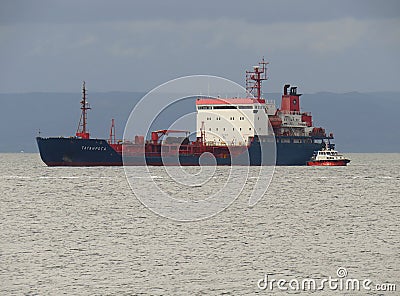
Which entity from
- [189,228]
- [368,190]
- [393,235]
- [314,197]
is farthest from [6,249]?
[368,190]

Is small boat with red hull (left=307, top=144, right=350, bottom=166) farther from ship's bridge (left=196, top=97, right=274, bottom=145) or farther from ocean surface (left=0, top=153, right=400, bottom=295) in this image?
ocean surface (left=0, top=153, right=400, bottom=295)

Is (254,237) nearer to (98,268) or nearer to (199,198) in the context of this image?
(98,268)

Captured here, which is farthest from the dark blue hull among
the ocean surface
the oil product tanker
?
the ocean surface

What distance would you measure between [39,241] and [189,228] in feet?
20.1

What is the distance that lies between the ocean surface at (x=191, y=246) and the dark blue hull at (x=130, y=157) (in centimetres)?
2906

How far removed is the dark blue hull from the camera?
244 feet

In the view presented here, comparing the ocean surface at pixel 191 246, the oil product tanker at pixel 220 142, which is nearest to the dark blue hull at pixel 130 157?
the oil product tanker at pixel 220 142

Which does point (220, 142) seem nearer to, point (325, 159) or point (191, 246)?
point (325, 159)

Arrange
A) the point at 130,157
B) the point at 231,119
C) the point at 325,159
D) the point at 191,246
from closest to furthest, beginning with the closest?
the point at 191,246
the point at 130,157
the point at 231,119
the point at 325,159

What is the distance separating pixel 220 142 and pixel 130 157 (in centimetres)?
1049

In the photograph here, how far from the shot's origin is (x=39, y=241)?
1114 inches

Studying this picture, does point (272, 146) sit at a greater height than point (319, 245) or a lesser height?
greater

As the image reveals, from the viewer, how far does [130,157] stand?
76625 millimetres

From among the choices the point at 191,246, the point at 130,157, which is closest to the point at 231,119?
the point at 130,157
